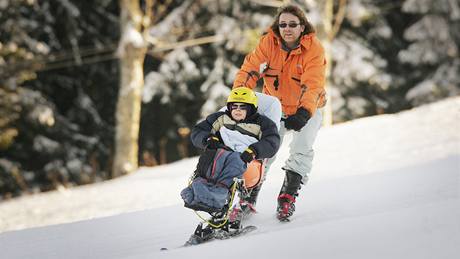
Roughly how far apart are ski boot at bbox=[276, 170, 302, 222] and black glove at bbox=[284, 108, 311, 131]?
1.80 feet

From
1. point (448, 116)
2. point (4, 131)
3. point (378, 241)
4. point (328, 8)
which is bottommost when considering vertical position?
point (4, 131)

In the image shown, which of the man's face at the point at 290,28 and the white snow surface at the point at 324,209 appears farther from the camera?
the man's face at the point at 290,28

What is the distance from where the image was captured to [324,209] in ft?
15.0

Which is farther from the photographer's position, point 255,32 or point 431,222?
point 255,32

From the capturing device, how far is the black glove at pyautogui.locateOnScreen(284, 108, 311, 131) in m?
4.00

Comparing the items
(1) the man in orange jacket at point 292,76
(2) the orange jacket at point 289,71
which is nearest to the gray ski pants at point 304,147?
(1) the man in orange jacket at point 292,76

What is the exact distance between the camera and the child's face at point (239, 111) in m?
3.98

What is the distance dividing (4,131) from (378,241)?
31.2ft

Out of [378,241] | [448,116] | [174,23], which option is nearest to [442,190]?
[378,241]

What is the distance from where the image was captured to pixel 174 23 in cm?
1333

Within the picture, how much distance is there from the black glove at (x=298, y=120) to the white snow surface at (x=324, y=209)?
707mm

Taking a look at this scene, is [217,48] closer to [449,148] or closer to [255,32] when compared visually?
[255,32]

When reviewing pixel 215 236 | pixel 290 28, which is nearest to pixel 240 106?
pixel 290 28

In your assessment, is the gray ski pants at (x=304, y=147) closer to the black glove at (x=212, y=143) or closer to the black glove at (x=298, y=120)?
the black glove at (x=298, y=120)
